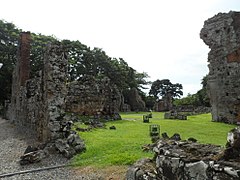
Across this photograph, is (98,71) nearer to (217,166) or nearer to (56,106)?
(56,106)

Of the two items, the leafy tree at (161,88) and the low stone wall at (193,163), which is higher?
the leafy tree at (161,88)

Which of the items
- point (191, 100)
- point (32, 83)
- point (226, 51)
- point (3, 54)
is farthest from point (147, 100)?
point (32, 83)

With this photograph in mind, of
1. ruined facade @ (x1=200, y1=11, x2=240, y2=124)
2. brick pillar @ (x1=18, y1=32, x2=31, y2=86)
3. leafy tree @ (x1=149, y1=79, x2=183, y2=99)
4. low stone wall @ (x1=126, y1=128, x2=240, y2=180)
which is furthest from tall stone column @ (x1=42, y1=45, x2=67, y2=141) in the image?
leafy tree @ (x1=149, y1=79, x2=183, y2=99)

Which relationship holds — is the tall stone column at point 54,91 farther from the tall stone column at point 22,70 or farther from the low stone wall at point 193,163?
the tall stone column at point 22,70

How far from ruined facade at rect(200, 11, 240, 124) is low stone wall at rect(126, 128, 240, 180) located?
12.9m

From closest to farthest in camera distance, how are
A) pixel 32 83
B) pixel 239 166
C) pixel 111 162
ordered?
pixel 239 166 → pixel 111 162 → pixel 32 83

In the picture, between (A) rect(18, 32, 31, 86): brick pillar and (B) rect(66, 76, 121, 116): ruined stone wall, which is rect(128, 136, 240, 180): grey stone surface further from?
(A) rect(18, 32, 31, 86): brick pillar

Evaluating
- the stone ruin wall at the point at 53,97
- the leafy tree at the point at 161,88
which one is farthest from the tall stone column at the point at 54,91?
the leafy tree at the point at 161,88

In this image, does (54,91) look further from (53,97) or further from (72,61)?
(72,61)

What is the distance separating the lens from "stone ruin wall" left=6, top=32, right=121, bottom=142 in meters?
9.42

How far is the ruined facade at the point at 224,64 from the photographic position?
15133mm

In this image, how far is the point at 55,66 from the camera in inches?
380

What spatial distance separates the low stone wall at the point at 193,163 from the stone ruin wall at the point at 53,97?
19.9ft

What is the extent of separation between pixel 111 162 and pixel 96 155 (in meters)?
1.11
